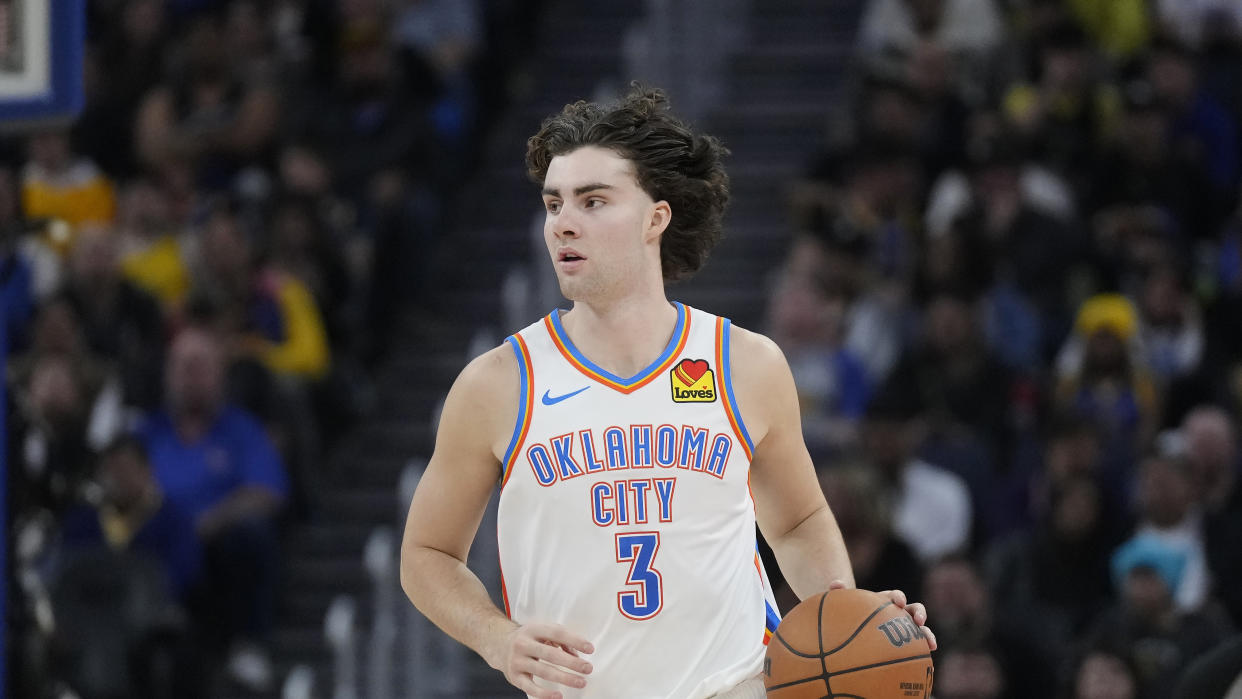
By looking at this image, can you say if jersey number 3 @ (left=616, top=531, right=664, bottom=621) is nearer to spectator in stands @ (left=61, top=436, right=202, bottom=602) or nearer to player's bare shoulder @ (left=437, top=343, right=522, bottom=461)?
player's bare shoulder @ (left=437, top=343, right=522, bottom=461)

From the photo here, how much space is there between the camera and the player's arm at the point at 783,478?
4.63 metres

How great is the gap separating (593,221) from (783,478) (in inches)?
31.4

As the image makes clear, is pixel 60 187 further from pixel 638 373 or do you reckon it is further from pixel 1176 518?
pixel 638 373

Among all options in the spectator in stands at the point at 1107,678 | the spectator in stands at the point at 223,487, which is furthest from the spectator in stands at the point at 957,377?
the spectator in stands at the point at 223,487

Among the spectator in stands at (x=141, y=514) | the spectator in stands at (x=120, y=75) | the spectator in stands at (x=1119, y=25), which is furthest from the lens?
the spectator in stands at (x=1119, y=25)

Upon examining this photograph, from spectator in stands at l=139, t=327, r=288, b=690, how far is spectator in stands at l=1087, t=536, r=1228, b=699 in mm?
4175

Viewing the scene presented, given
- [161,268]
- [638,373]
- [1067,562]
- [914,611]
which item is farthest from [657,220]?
[161,268]

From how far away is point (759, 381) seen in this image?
183 inches

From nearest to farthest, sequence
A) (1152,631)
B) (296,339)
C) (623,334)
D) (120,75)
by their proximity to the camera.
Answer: (623,334) → (1152,631) → (296,339) → (120,75)

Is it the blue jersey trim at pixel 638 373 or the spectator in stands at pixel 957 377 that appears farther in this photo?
the spectator in stands at pixel 957 377

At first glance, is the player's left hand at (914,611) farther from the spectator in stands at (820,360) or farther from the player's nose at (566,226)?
the spectator in stands at (820,360)

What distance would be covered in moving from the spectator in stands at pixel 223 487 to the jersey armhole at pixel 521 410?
5.76 meters

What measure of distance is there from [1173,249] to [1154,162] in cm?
75

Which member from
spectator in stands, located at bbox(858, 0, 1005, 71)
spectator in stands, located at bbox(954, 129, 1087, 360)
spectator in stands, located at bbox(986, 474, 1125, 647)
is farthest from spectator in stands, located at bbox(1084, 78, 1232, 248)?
spectator in stands, located at bbox(986, 474, 1125, 647)
